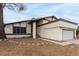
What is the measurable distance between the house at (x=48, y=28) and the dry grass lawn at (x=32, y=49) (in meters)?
0.09

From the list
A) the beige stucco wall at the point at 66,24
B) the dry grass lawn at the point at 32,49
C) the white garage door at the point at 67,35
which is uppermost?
the beige stucco wall at the point at 66,24

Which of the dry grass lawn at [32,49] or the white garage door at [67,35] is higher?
the white garage door at [67,35]

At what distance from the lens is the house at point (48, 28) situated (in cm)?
279

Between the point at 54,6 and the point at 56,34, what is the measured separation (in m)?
0.41

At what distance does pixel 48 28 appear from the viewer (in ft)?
9.28

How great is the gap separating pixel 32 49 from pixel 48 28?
0.39 meters

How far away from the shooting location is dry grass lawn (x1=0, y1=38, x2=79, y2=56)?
2795mm

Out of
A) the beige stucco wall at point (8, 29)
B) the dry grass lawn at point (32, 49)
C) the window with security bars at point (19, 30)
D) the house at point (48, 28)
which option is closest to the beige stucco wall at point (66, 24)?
the house at point (48, 28)

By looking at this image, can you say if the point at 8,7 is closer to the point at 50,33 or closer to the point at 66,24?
the point at 50,33

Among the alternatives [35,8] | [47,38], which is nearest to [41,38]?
[47,38]

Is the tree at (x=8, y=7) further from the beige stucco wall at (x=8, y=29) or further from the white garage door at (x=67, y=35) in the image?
the white garage door at (x=67, y=35)

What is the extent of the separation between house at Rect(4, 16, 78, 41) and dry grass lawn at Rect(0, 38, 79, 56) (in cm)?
9

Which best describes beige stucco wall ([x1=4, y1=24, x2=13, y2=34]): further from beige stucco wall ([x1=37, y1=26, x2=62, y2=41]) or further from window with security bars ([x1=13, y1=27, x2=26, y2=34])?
beige stucco wall ([x1=37, y1=26, x2=62, y2=41])

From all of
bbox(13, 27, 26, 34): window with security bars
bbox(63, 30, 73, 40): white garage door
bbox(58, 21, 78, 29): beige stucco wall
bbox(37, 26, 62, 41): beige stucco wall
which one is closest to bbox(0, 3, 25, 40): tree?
bbox(13, 27, 26, 34): window with security bars
